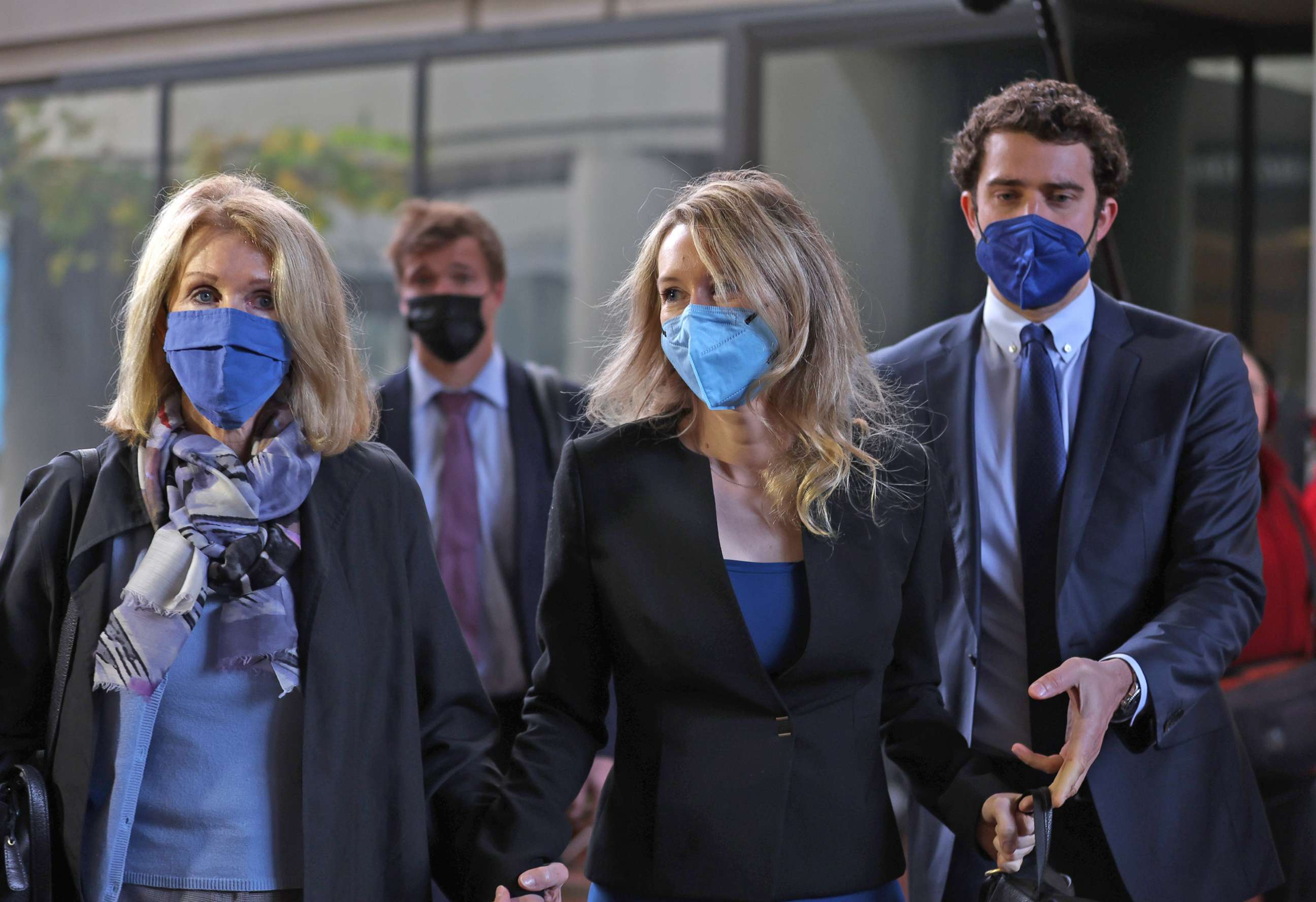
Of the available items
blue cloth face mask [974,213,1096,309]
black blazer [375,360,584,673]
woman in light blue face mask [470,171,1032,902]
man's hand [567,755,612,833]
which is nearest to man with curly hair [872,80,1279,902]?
blue cloth face mask [974,213,1096,309]

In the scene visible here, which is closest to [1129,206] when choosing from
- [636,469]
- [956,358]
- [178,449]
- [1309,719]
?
[1309,719]

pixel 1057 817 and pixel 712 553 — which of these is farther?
pixel 1057 817

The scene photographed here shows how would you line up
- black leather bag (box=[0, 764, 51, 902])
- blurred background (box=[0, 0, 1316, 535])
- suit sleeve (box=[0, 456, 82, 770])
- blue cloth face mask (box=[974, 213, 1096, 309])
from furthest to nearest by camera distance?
blurred background (box=[0, 0, 1316, 535]) < blue cloth face mask (box=[974, 213, 1096, 309]) < suit sleeve (box=[0, 456, 82, 770]) < black leather bag (box=[0, 764, 51, 902])

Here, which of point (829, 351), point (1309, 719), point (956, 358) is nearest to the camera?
point (829, 351)

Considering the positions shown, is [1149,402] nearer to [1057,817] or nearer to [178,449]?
[1057,817]

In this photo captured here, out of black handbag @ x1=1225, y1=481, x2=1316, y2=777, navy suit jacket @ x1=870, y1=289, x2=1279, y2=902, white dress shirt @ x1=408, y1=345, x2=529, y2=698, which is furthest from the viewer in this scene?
white dress shirt @ x1=408, y1=345, x2=529, y2=698

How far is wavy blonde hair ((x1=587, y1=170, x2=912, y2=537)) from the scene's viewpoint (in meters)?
1.93

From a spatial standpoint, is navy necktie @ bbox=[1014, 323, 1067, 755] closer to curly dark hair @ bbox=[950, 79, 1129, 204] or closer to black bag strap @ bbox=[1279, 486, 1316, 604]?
curly dark hair @ bbox=[950, 79, 1129, 204]

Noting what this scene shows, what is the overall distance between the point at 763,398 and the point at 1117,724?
2.24 feet

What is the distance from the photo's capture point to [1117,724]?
6.70 feet

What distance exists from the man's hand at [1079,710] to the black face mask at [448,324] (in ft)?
6.32

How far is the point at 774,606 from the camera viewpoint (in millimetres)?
1920

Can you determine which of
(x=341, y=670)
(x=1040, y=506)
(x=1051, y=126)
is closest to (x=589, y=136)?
(x=1051, y=126)

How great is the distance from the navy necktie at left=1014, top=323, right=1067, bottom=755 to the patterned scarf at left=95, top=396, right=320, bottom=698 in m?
1.09
